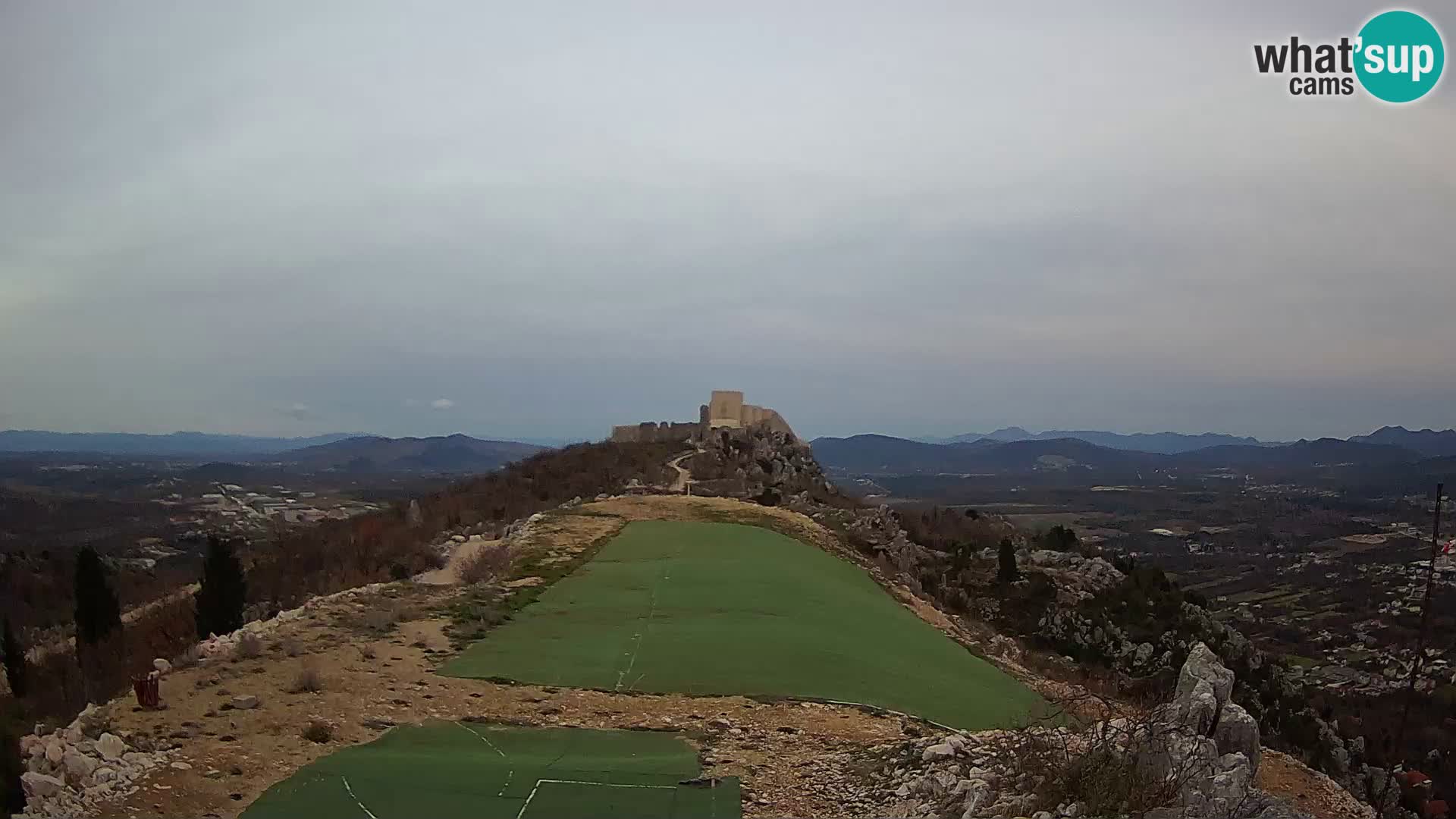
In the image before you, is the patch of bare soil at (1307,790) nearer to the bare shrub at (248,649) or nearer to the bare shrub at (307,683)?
the bare shrub at (307,683)

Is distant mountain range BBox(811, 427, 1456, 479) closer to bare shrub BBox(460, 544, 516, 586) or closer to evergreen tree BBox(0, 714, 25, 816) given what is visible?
bare shrub BBox(460, 544, 516, 586)

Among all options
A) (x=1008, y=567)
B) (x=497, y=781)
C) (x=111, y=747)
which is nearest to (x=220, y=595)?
(x=111, y=747)

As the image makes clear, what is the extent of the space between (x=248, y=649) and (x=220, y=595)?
19.8 ft

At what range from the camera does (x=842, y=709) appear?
10477 millimetres

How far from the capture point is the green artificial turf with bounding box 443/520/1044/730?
11.2 metres

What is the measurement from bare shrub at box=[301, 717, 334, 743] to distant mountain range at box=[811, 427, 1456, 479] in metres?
137

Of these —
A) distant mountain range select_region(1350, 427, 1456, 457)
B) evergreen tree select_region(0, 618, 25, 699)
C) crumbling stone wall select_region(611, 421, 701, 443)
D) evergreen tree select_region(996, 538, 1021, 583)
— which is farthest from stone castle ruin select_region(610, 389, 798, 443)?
distant mountain range select_region(1350, 427, 1456, 457)

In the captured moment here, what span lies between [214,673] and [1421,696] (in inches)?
1491

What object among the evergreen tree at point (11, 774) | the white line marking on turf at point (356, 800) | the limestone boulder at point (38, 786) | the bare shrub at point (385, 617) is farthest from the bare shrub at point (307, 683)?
the limestone boulder at point (38, 786)

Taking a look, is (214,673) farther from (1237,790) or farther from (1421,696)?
(1421,696)

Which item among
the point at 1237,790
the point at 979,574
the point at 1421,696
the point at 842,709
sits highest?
the point at 1237,790

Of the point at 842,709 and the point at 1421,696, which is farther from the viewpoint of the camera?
the point at 1421,696

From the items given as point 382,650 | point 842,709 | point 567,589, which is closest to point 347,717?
point 382,650

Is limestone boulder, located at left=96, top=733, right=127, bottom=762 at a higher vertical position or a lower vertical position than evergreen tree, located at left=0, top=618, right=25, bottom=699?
higher
